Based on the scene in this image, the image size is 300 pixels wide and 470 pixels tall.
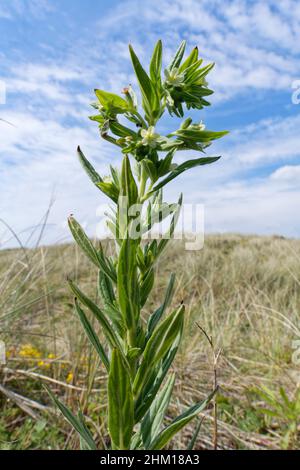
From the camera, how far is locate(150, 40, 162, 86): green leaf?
3.17ft

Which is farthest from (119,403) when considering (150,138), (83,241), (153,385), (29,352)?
(29,352)

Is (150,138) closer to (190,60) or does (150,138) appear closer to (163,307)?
(190,60)

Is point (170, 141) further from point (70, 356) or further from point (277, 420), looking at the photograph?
point (70, 356)

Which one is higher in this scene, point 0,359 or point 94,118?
point 94,118

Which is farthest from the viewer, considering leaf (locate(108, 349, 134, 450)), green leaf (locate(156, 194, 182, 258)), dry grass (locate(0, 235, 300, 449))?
dry grass (locate(0, 235, 300, 449))

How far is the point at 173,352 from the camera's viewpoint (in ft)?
3.41

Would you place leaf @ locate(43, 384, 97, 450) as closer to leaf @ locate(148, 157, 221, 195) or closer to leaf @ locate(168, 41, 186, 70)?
leaf @ locate(148, 157, 221, 195)

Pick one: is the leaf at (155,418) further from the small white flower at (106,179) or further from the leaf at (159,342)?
the small white flower at (106,179)

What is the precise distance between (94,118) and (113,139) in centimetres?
8

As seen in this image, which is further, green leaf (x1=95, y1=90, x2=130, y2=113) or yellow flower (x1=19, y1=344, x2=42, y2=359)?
yellow flower (x1=19, y1=344, x2=42, y2=359)

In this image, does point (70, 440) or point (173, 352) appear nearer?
point (173, 352)

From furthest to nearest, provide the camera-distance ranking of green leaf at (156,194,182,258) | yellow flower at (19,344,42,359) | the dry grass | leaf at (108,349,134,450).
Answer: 1. yellow flower at (19,344,42,359)
2. the dry grass
3. green leaf at (156,194,182,258)
4. leaf at (108,349,134,450)

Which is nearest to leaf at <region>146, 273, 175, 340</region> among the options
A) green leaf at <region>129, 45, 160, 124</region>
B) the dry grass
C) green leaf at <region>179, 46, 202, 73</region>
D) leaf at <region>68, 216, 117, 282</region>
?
leaf at <region>68, 216, 117, 282</region>
